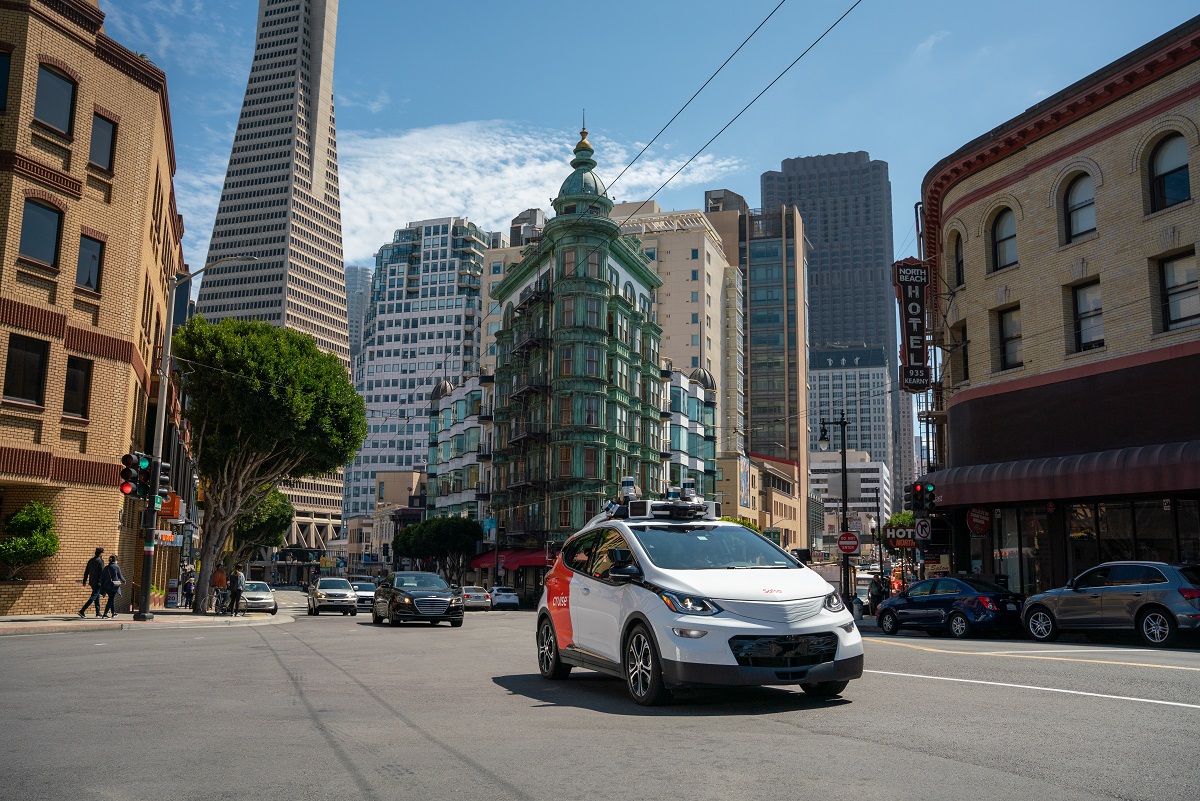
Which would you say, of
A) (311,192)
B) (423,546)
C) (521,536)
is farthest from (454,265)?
(521,536)

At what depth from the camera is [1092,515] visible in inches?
1020

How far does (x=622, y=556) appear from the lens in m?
9.79

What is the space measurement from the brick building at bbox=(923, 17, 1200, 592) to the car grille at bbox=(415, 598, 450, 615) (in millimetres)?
14884

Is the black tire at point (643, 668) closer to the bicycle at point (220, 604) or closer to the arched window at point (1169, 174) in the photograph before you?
the arched window at point (1169, 174)

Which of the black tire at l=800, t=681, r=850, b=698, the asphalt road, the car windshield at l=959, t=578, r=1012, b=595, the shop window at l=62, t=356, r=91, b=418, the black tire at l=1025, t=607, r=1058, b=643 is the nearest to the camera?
the asphalt road

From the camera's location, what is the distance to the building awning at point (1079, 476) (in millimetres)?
22652

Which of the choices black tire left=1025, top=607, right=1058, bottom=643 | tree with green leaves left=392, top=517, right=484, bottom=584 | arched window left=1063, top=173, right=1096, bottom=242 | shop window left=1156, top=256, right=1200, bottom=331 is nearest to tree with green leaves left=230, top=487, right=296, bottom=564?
tree with green leaves left=392, top=517, right=484, bottom=584

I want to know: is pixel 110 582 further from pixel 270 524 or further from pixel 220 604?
pixel 270 524

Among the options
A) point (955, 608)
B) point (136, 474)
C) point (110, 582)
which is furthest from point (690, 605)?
point (110, 582)

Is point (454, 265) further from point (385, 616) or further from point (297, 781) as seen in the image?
point (297, 781)

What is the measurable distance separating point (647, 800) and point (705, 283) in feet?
320

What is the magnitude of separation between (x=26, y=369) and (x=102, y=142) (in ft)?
23.3

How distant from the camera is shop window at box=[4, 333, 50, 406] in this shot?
25.9 m

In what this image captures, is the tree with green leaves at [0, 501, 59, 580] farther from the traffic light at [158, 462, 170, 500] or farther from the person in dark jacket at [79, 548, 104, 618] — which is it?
the traffic light at [158, 462, 170, 500]
